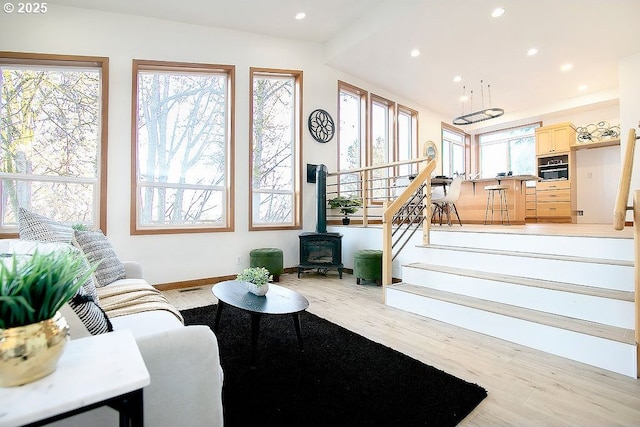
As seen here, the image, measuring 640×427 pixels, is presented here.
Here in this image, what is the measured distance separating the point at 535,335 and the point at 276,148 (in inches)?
170

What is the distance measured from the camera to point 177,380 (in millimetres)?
1090

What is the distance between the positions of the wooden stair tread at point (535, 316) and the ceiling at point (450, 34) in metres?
3.71

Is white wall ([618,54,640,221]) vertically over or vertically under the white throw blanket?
over

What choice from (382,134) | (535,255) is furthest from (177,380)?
(382,134)

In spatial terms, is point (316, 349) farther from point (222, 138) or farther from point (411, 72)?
point (411, 72)

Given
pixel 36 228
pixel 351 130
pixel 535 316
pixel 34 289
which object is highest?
pixel 351 130

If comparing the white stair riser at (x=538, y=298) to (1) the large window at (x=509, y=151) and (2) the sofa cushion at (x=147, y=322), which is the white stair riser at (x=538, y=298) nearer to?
(2) the sofa cushion at (x=147, y=322)

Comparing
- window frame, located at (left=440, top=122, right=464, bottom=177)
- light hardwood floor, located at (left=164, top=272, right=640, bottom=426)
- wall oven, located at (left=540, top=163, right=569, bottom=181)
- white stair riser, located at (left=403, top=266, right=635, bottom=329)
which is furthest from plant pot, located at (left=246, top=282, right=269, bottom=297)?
wall oven, located at (left=540, top=163, right=569, bottom=181)

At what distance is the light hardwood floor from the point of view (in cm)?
151

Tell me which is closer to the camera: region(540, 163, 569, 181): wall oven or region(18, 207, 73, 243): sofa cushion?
region(18, 207, 73, 243): sofa cushion

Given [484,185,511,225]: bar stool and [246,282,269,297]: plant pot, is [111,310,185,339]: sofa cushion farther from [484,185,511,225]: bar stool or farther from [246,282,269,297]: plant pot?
[484,185,511,225]: bar stool

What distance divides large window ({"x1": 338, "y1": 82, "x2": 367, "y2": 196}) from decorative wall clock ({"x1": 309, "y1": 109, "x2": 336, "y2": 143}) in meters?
0.28

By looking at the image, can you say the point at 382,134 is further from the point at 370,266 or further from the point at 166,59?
the point at 166,59

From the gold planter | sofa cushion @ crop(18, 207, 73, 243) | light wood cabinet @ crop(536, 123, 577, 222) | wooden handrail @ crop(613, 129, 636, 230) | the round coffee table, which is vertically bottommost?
the round coffee table
